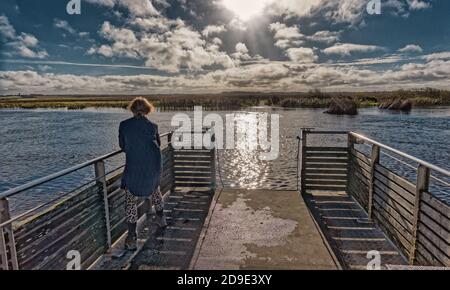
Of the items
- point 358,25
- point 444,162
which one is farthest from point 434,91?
point 358,25

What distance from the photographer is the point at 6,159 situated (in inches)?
695

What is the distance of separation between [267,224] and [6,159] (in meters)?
18.4

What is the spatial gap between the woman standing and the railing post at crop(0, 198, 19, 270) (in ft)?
4.62

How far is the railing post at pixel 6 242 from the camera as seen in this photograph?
231cm

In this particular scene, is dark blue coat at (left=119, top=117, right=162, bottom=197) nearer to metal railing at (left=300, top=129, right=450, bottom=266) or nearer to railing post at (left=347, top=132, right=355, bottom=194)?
metal railing at (left=300, top=129, right=450, bottom=266)

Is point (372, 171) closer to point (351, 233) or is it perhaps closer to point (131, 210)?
point (351, 233)

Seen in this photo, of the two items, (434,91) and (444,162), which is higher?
(434,91)

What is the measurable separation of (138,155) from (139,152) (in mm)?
38

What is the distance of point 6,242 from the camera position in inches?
93.5

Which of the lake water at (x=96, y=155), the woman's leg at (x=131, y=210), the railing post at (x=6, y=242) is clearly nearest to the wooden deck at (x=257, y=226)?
the railing post at (x=6, y=242)

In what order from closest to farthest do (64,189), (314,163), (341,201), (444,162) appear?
(341,201) < (314,163) < (64,189) < (444,162)

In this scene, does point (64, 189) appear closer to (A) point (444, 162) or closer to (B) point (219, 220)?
(B) point (219, 220)

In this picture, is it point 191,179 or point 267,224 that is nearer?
point 267,224

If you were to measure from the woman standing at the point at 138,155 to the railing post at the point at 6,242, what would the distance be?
1.41 metres
